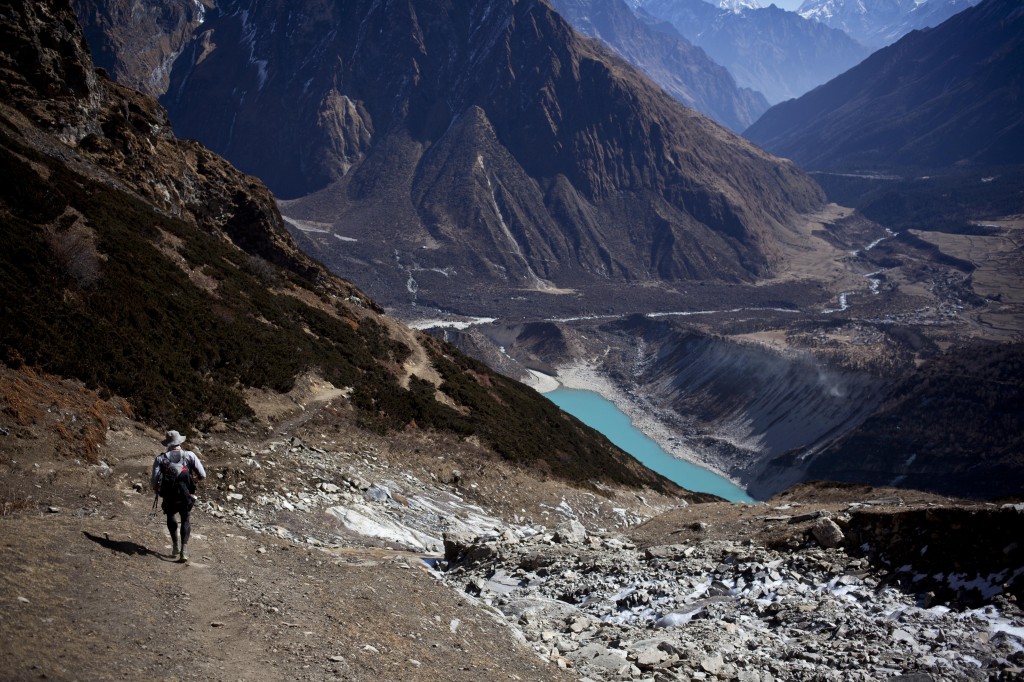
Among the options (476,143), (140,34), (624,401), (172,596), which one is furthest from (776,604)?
(140,34)

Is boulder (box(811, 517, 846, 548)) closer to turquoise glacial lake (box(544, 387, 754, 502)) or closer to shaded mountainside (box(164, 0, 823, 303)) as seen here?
turquoise glacial lake (box(544, 387, 754, 502))

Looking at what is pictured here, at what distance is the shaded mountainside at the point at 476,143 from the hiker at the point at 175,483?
130m

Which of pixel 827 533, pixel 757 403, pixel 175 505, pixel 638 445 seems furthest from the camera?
pixel 757 403

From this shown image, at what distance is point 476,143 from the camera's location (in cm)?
16538

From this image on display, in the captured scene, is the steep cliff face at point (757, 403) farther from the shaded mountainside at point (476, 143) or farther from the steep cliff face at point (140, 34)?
the steep cliff face at point (140, 34)

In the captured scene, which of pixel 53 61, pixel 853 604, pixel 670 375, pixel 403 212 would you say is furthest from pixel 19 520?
pixel 403 212

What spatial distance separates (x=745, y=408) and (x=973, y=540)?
68.8 metres

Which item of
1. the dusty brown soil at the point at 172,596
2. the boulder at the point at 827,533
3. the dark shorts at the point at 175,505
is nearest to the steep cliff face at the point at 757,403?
the boulder at the point at 827,533

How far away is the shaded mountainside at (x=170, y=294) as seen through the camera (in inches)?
692

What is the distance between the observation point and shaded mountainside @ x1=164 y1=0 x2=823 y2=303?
498 ft

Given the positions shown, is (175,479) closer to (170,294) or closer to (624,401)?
(170,294)

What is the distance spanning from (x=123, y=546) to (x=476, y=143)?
16199cm

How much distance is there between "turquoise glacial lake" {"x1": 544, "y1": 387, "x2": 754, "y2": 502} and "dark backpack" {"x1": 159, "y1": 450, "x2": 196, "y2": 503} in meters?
46.8

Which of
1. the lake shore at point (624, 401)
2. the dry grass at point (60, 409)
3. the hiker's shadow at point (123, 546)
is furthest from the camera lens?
the lake shore at point (624, 401)
